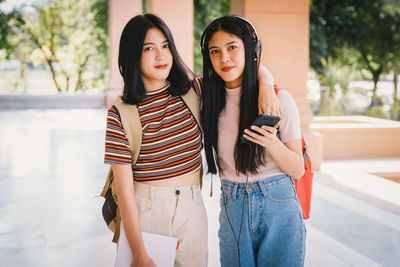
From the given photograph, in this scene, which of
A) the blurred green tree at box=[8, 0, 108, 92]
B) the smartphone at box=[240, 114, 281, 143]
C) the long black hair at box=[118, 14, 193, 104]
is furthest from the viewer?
the blurred green tree at box=[8, 0, 108, 92]

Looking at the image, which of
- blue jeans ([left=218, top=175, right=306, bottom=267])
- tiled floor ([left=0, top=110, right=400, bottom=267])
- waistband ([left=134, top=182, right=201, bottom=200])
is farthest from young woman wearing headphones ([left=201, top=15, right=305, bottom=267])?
tiled floor ([left=0, top=110, right=400, bottom=267])

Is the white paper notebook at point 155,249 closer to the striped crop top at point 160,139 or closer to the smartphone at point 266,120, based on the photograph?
the striped crop top at point 160,139

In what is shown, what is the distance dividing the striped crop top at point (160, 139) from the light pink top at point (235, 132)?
0.14m

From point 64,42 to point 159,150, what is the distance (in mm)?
27245

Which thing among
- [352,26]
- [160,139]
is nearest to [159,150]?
[160,139]

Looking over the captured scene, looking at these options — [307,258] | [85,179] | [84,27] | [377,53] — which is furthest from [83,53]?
[307,258]

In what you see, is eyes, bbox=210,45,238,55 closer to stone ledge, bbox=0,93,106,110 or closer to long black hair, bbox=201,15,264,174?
long black hair, bbox=201,15,264,174

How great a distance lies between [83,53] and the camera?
25734 millimetres

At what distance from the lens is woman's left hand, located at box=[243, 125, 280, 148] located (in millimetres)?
1886

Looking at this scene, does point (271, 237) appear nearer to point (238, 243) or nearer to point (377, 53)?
point (238, 243)

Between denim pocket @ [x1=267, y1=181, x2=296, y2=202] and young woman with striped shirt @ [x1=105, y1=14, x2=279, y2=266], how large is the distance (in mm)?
349

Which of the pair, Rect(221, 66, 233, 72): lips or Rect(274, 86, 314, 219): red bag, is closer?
Rect(221, 66, 233, 72): lips

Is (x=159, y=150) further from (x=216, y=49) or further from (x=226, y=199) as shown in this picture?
(x=216, y=49)

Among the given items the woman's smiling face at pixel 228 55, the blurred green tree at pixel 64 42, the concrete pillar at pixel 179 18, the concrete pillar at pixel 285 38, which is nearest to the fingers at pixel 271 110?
the woman's smiling face at pixel 228 55
